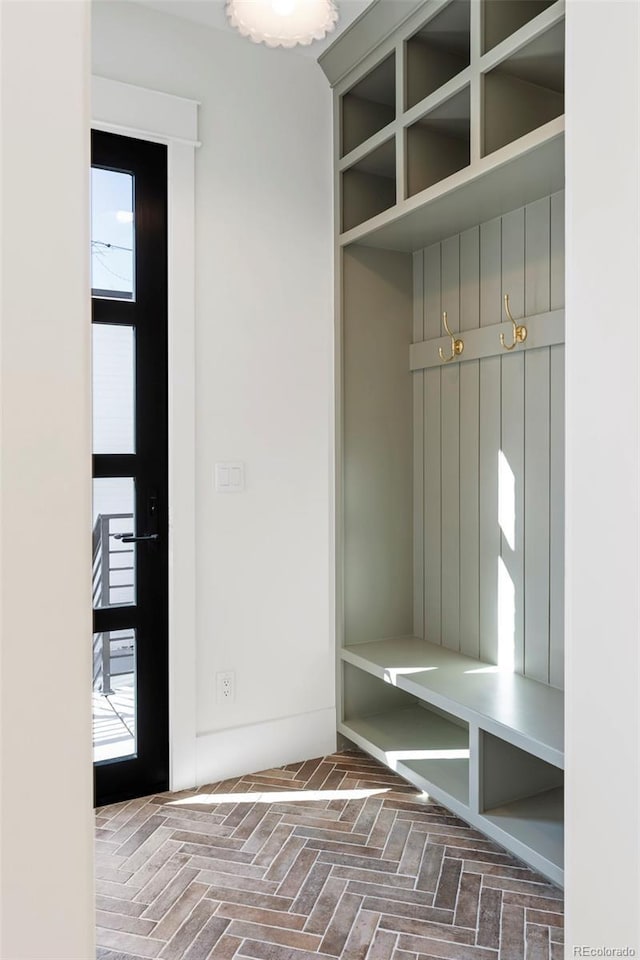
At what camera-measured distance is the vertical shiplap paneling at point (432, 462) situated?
114 inches

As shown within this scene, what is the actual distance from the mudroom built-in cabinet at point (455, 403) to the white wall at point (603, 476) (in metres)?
0.46

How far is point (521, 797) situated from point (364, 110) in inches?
111

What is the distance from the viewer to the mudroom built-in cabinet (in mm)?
2115

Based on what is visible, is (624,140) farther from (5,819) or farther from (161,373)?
(161,373)

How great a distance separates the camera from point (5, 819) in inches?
10.8

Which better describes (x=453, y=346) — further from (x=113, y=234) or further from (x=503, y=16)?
(x=113, y=234)

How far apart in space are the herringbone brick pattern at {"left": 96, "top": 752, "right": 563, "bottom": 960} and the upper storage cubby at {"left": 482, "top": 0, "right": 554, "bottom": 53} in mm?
2566

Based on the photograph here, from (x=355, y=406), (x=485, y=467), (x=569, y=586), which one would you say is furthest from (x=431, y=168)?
(x=569, y=586)

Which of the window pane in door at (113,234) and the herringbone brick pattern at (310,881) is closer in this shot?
the herringbone brick pattern at (310,881)

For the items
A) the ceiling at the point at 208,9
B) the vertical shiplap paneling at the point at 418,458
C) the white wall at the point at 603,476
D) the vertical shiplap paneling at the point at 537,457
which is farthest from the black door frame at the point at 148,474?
the white wall at the point at 603,476

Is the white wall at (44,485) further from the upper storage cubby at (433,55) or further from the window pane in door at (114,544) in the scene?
the upper storage cubby at (433,55)

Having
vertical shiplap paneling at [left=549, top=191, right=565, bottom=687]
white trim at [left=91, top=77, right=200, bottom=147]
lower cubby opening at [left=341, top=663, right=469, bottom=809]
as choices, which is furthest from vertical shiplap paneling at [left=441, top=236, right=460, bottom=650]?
white trim at [left=91, top=77, right=200, bottom=147]

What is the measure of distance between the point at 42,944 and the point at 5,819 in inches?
2.3

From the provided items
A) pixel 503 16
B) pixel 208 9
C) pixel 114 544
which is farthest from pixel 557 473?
pixel 208 9
